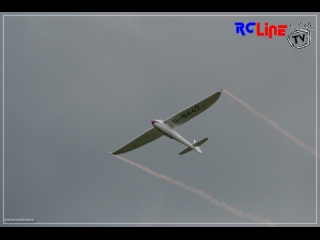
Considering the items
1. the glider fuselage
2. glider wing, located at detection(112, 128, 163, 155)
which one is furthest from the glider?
glider wing, located at detection(112, 128, 163, 155)

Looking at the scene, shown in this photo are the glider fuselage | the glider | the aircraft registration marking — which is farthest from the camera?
the glider fuselage

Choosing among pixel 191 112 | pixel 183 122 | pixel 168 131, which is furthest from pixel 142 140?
pixel 191 112

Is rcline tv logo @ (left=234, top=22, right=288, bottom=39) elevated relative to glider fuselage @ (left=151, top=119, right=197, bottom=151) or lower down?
elevated

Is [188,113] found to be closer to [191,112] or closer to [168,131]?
[191,112]

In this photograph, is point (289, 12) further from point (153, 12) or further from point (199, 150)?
point (199, 150)

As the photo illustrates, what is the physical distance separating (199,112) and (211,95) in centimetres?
157

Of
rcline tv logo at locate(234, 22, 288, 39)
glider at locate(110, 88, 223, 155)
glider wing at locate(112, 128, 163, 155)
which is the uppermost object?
rcline tv logo at locate(234, 22, 288, 39)

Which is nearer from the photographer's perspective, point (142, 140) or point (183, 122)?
point (183, 122)

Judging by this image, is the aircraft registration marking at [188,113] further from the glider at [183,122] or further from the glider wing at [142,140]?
the glider wing at [142,140]

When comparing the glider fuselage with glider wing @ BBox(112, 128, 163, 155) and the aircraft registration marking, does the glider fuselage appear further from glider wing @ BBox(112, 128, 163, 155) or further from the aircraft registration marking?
glider wing @ BBox(112, 128, 163, 155)

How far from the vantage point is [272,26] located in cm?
3156

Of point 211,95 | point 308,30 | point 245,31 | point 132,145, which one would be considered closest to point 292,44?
point 308,30

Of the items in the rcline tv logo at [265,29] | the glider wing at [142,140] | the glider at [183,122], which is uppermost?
the rcline tv logo at [265,29]

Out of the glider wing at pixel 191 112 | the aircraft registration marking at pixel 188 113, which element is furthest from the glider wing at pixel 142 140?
the aircraft registration marking at pixel 188 113
